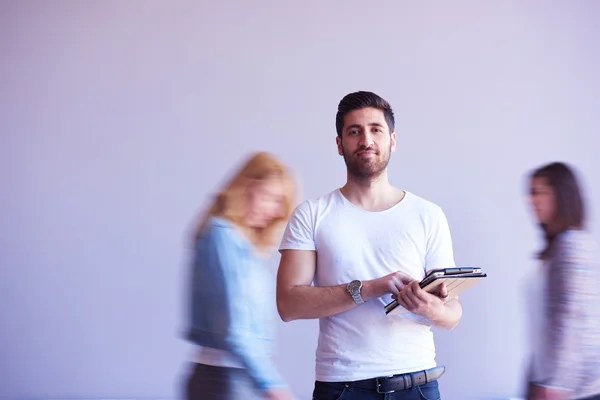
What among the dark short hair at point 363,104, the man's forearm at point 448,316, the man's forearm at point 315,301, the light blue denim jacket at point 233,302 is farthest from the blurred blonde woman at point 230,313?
the dark short hair at point 363,104

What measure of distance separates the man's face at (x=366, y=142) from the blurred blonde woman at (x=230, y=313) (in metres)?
0.59

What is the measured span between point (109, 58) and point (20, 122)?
622 mm

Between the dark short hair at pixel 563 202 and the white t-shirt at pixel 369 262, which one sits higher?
the dark short hair at pixel 563 202

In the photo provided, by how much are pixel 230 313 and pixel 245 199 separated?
1.06ft

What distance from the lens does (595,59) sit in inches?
133

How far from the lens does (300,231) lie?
208 centimetres

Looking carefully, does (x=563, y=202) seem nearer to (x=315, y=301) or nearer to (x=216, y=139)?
(x=315, y=301)

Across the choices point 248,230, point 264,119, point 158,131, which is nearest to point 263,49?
point 264,119

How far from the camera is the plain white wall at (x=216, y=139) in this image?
332cm

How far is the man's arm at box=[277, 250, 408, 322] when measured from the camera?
6.20 ft

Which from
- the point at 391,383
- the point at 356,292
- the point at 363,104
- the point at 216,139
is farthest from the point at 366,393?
the point at 216,139

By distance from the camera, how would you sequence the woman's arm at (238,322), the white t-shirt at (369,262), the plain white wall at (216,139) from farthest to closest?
the plain white wall at (216,139) < the white t-shirt at (369,262) < the woman's arm at (238,322)

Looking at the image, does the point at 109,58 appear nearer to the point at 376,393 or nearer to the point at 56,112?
the point at 56,112

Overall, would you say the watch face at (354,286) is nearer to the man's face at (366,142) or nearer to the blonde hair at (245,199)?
the blonde hair at (245,199)
